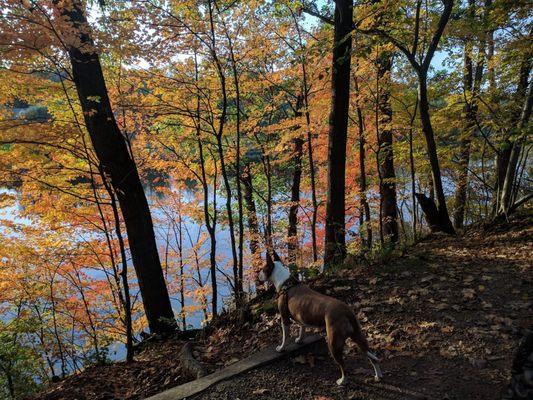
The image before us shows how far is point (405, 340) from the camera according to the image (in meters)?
3.80

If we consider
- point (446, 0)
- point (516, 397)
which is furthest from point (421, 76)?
point (516, 397)

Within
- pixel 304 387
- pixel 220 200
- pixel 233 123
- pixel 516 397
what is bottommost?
pixel 304 387

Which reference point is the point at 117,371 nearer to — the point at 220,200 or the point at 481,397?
the point at 481,397

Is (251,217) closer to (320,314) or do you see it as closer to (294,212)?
(294,212)

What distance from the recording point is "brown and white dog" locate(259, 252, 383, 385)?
2.89 metres

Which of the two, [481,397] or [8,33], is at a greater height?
[8,33]

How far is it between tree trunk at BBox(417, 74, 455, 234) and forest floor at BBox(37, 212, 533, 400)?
1124mm

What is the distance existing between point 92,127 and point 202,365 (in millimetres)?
4956

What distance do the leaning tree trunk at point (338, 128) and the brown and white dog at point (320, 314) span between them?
2731 millimetres

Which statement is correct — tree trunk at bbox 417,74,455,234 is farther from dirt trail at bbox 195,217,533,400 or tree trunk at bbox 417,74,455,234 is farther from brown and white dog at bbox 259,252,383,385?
brown and white dog at bbox 259,252,383,385

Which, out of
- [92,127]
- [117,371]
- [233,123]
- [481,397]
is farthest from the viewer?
[233,123]

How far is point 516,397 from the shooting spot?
1.68 meters

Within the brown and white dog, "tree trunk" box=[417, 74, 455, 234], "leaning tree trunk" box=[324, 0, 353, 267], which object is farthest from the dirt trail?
"tree trunk" box=[417, 74, 455, 234]

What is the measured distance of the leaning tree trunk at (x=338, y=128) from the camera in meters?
6.25
